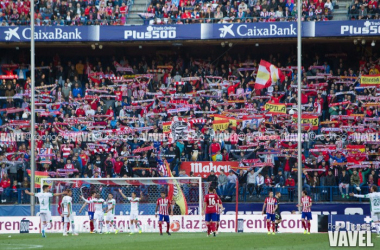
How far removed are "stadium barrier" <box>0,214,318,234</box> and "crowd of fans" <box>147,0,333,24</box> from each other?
11.5 metres

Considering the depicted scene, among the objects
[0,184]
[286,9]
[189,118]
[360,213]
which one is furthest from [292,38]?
[0,184]

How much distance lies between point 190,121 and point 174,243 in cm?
1412

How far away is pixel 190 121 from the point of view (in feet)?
119

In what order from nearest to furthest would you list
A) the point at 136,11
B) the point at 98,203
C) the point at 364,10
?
the point at 98,203, the point at 364,10, the point at 136,11

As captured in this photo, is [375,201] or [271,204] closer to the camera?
[375,201]

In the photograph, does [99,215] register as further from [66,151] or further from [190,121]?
[190,121]

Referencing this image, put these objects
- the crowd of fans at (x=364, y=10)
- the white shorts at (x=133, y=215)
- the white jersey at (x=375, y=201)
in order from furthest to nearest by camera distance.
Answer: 1. the crowd of fans at (x=364, y=10)
2. the white shorts at (x=133, y=215)
3. the white jersey at (x=375, y=201)

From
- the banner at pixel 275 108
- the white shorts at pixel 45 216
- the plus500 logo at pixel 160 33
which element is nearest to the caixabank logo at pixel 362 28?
the banner at pixel 275 108

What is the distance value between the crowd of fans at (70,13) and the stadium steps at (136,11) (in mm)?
310

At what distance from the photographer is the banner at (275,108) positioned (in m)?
36.2

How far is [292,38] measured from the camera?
1492 inches

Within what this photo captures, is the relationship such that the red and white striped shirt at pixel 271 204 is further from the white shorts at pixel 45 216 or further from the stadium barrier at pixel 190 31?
the stadium barrier at pixel 190 31

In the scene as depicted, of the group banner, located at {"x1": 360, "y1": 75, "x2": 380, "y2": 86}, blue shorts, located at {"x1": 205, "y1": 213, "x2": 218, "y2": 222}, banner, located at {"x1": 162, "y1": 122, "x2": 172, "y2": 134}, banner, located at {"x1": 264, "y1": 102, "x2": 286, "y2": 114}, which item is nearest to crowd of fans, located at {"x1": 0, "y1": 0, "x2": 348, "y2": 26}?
banner, located at {"x1": 360, "y1": 75, "x2": 380, "y2": 86}

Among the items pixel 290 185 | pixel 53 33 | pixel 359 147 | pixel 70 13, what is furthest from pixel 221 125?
pixel 70 13
